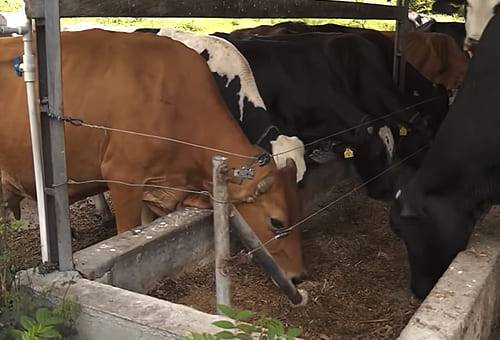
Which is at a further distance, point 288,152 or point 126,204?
point 126,204

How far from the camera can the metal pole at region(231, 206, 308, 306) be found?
2.99 m

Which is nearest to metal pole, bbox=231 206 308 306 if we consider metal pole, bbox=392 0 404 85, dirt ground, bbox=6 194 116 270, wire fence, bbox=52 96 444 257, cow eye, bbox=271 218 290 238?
wire fence, bbox=52 96 444 257

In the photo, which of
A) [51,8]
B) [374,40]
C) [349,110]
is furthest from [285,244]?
[374,40]

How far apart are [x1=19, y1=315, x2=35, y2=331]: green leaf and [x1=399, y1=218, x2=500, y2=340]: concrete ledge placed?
50.4 inches

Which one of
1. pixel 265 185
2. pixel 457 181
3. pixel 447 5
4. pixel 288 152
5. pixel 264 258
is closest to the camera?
pixel 264 258

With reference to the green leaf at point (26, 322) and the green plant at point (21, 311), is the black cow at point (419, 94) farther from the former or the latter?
the green leaf at point (26, 322)

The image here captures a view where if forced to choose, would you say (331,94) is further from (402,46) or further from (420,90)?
(420,90)

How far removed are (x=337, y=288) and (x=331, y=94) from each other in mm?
2453

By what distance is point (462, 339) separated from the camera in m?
2.58

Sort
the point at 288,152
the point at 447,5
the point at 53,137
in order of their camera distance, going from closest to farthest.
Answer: the point at 53,137, the point at 288,152, the point at 447,5

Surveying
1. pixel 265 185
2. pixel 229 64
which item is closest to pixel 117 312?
pixel 265 185

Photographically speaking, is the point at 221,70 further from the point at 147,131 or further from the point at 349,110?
the point at 349,110

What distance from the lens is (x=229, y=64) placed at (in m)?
4.87

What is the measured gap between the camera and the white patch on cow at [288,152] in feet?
13.3
